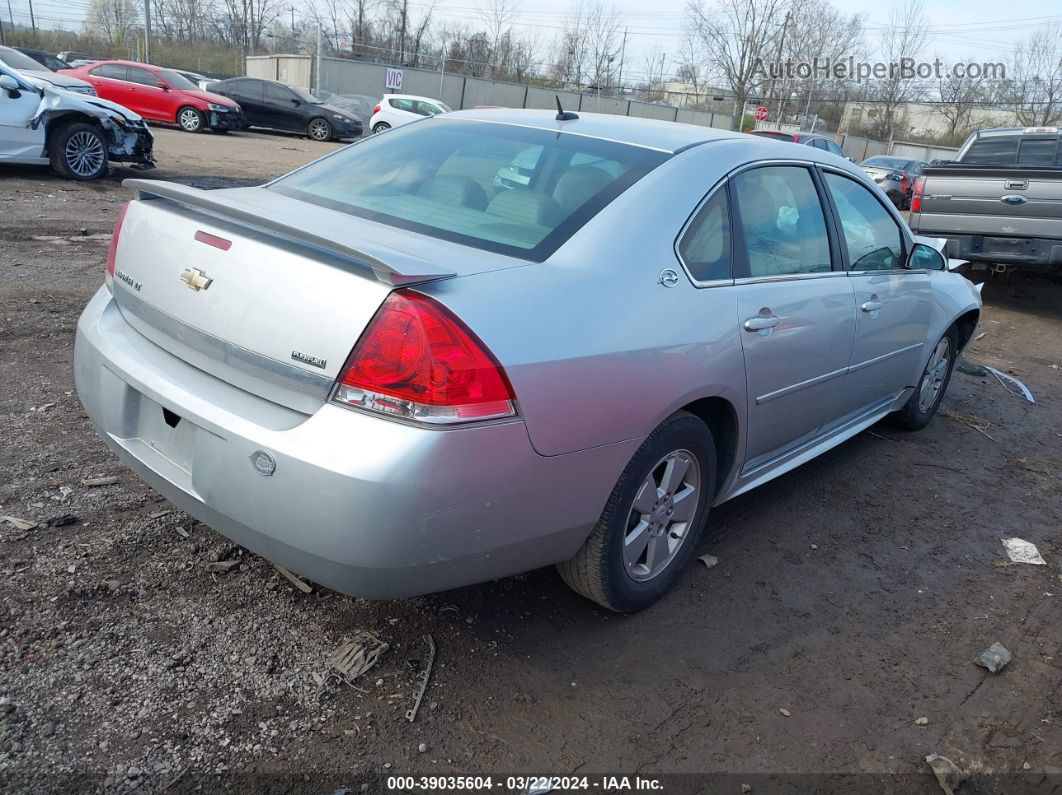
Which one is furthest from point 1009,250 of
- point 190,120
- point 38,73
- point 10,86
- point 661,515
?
point 190,120

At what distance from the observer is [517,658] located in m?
2.73

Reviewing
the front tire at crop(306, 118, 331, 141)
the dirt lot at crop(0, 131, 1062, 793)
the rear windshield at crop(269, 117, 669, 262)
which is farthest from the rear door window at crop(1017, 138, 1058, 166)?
the front tire at crop(306, 118, 331, 141)

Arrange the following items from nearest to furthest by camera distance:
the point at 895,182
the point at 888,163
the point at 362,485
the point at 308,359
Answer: the point at 362,485, the point at 308,359, the point at 895,182, the point at 888,163

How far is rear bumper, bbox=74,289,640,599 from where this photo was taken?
2.10 metres

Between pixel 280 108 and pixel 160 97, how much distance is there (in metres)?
4.66

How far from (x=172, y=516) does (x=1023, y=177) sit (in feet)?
28.7

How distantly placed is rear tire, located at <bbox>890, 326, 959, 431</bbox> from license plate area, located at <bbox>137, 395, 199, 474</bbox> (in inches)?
162

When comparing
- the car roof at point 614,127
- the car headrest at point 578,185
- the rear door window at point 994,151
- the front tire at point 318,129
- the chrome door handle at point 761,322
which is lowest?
the front tire at point 318,129

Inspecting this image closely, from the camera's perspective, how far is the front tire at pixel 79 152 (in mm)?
10609

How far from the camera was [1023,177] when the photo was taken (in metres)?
8.57

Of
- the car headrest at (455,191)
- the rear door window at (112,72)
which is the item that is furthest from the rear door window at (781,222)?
the rear door window at (112,72)

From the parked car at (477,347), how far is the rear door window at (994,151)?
912 cm

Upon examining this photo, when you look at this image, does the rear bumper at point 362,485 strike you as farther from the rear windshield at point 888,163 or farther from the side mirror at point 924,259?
the rear windshield at point 888,163

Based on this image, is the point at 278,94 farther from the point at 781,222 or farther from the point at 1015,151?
the point at 781,222
